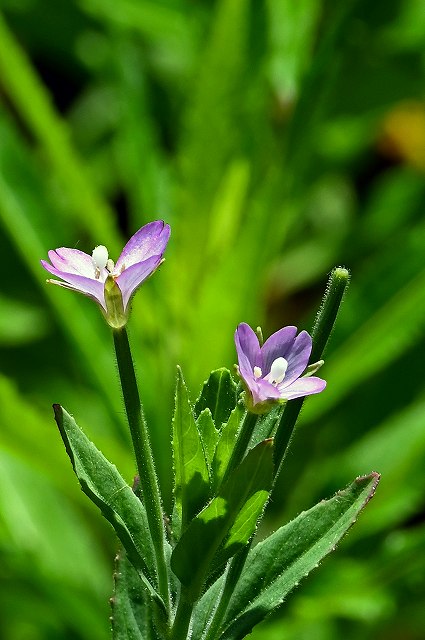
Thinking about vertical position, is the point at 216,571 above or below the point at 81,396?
below

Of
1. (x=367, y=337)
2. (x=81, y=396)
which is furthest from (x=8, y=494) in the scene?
(x=367, y=337)

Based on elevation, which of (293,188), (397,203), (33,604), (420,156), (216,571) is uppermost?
(420,156)

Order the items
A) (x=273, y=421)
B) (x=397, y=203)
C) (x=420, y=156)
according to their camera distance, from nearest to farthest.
A: (x=273, y=421)
(x=397, y=203)
(x=420, y=156)

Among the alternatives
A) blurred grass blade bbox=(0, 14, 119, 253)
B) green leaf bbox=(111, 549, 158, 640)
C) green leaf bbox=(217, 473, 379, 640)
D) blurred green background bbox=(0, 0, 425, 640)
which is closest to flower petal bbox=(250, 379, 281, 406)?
green leaf bbox=(217, 473, 379, 640)

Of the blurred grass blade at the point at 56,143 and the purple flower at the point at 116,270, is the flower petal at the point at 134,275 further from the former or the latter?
the blurred grass blade at the point at 56,143

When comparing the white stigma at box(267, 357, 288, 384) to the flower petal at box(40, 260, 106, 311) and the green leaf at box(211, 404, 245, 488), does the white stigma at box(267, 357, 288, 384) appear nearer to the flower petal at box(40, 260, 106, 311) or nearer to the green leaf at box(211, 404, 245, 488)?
the green leaf at box(211, 404, 245, 488)

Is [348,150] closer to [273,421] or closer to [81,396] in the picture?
[81,396]

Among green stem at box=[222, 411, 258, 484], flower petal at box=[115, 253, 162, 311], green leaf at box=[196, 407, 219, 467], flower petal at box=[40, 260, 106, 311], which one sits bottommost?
green stem at box=[222, 411, 258, 484]

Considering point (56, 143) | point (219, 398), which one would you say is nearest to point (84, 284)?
point (219, 398)
